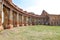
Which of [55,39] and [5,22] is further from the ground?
[5,22]

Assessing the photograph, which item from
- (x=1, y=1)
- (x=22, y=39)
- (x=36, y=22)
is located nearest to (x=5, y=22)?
(x=1, y=1)

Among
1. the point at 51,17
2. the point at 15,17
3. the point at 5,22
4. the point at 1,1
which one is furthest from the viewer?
the point at 51,17

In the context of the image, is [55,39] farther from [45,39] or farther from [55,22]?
[55,22]

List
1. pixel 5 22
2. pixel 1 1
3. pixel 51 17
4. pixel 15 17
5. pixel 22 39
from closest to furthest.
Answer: pixel 22 39
pixel 1 1
pixel 5 22
pixel 15 17
pixel 51 17

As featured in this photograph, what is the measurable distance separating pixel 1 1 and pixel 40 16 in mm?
34414

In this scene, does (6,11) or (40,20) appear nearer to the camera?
(6,11)

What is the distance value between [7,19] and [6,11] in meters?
1.31

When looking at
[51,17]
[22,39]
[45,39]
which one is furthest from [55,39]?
[51,17]

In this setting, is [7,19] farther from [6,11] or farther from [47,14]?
[47,14]

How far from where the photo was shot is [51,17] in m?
49.3

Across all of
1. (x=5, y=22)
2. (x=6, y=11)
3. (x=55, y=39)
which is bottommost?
(x=55, y=39)

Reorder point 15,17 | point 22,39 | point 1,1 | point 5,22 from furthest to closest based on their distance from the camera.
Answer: point 15,17 < point 5,22 < point 1,1 < point 22,39

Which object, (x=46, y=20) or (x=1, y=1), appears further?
(x=46, y=20)

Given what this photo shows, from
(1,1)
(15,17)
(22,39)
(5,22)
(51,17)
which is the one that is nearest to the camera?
(22,39)
